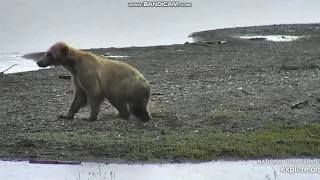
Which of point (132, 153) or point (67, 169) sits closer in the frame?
point (67, 169)

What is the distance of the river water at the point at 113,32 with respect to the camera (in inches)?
314

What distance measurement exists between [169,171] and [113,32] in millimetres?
27078

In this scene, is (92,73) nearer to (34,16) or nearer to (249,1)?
(34,16)

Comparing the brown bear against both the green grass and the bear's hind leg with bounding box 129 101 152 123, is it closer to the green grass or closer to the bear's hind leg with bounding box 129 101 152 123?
the bear's hind leg with bounding box 129 101 152 123

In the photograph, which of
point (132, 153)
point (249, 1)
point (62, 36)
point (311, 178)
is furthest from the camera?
point (249, 1)

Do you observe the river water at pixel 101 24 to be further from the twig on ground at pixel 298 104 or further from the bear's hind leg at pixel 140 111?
the twig on ground at pixel 298 104

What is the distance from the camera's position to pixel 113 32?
34.8 metres

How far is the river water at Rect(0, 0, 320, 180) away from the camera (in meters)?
7.98

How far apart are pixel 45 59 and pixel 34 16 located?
37.4 m

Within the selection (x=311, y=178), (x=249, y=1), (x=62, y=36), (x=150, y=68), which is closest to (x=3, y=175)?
(x=311, y=178)

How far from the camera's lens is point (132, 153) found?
28.7ft

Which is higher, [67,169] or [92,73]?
[92,73]

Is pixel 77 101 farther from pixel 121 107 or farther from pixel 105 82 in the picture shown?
pixel 121 107

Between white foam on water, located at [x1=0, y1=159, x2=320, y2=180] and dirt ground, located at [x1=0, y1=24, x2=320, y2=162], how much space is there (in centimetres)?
30
